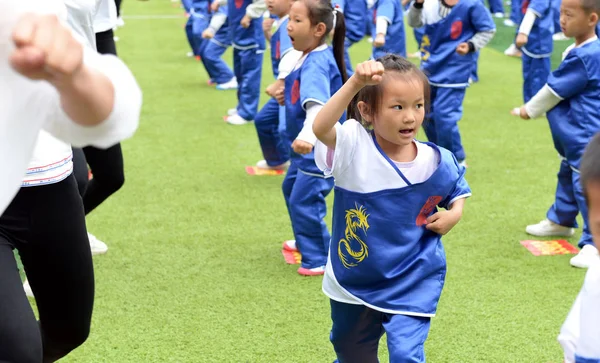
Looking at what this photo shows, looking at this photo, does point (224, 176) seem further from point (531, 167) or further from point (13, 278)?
point (13, 278)

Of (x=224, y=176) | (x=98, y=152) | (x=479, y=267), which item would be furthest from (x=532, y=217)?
(x=98, y=152)

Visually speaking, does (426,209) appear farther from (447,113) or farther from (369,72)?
(447,113)

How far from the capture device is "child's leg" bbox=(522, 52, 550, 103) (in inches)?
293

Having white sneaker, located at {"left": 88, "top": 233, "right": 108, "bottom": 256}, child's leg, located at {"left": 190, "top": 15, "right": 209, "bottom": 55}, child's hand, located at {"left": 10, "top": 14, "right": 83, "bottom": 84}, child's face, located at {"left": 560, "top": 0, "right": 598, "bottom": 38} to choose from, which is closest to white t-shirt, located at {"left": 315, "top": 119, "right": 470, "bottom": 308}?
child's hand, located at {"left": 10, "top": 14, "right": 83, "bottom": 84}

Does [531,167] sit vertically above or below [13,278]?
below

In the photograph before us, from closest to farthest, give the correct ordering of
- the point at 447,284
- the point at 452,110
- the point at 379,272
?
the point at 379,272 < the point at 447,284 < the point at 452,110

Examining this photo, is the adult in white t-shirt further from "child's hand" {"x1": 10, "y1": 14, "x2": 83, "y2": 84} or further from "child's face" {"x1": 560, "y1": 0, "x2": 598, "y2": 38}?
"child's face" {"x1": 560, "y1": 0, "x2": 598, "y2": 38}

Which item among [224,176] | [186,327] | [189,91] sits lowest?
[189,91]

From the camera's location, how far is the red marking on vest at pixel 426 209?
A: 2531 mm

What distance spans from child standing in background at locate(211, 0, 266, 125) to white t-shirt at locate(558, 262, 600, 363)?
5882 mm

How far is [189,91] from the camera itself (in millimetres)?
8906

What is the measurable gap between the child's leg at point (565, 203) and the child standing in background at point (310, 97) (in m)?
1.28

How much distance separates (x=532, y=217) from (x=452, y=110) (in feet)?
3.61

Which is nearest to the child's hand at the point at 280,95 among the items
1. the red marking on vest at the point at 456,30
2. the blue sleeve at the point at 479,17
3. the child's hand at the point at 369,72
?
the child's hand at the point at 369,72
